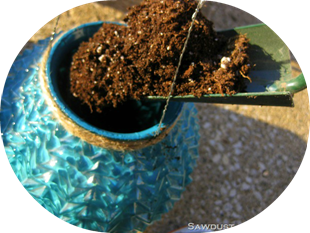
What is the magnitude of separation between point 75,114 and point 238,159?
138 cm

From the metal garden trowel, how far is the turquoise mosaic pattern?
0.87 ft

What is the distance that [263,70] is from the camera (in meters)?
1.02

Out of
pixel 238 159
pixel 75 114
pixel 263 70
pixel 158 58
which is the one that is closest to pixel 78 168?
pixel 75 114

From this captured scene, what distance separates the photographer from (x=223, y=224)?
1858mm

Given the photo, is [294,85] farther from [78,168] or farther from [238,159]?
[238,159]

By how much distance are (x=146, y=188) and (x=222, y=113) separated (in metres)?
1.23

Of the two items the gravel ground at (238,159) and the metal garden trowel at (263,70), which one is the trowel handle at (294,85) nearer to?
the metal garden trowel at (263,70)

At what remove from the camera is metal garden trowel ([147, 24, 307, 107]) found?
0.91 metres

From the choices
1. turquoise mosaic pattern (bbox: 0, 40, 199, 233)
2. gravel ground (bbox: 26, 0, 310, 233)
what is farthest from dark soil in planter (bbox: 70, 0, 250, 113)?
gravel ground (bbox: 26, 0, 310, 233)

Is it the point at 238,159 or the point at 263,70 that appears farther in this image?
the point at 238,159

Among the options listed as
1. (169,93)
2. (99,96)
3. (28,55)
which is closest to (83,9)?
(28,55)

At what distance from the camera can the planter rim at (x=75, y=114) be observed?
978mm

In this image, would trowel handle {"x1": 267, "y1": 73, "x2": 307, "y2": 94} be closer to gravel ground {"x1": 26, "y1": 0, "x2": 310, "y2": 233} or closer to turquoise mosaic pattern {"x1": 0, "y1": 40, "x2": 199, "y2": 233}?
turquoise mosaic pattern {"x1": 0, "y1": 40, "x2": 199, "y2": 233}

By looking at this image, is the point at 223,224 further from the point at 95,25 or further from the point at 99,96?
the point at 95,25
